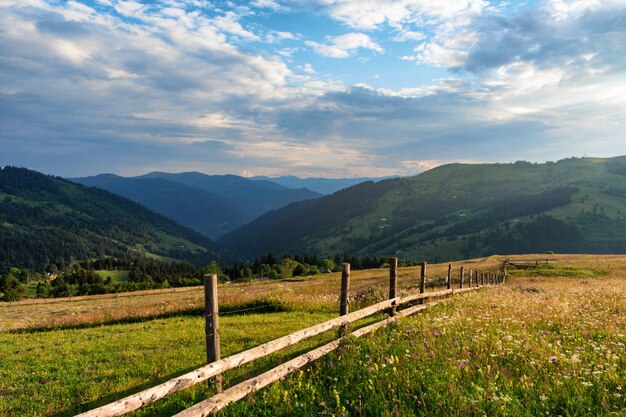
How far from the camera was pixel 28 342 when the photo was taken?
59.3 feet

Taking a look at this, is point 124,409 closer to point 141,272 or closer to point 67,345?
point 67,345

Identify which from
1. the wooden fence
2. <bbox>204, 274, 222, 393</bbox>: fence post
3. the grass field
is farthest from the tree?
<bbox>204, 274, 222, 393</bbox>: fence post

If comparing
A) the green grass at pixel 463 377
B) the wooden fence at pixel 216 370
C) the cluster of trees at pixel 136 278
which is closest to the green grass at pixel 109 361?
the wooden fence at pixel 216 370

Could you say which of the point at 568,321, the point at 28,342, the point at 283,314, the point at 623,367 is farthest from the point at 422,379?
the point at 28,342

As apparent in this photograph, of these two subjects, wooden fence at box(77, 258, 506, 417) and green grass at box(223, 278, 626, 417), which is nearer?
wooden fence at box(77, 258, 506, 417)

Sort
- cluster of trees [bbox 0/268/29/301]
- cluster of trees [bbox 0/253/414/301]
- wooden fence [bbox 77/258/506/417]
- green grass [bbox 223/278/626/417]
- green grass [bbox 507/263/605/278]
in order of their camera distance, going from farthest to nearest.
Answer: cluster of trees [bbox 0/253/414/301], cluster of trees [bbox 0/268/29/301], green grass [bbox 507/263/605/278], green grass [bbox 223/278/626/417], wooden fence [bbox 77/258/506/417]

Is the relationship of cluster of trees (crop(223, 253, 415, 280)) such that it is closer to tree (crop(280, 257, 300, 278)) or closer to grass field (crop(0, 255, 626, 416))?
tree (crop(280, 257, 300, 278))

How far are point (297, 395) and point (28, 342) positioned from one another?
18.0m

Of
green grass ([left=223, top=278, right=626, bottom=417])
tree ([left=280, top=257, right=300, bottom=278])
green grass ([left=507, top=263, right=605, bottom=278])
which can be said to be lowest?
tree ([left=280, top=257, right=300, bottom=278])

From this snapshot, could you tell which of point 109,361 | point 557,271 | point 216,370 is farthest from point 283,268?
point 216,370

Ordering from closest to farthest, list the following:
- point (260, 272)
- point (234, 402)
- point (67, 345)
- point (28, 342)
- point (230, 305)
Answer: point (234, 402), point (67, 345), point (28, 342), point (230, 305), point (260, 272)

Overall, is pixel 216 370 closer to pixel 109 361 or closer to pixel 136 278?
pixel 109 361

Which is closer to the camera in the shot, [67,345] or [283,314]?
[67,345]

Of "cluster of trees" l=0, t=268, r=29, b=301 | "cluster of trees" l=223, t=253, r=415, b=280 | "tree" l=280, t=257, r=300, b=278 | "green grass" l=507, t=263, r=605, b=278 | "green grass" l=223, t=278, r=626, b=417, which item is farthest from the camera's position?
"cluster of trees" l=223, t=253, r=415, b=280
